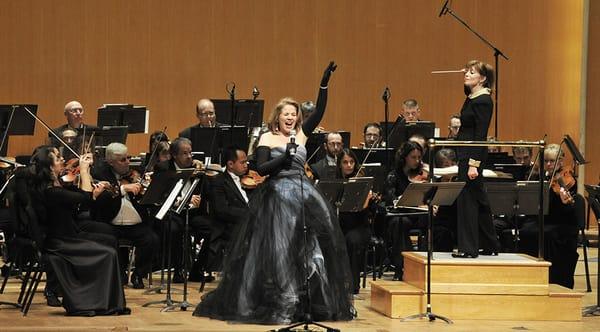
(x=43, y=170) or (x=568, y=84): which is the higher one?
(x=568, y=84)

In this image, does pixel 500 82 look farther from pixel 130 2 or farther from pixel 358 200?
pixel 358 200

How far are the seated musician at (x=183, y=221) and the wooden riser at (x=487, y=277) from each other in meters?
2.23

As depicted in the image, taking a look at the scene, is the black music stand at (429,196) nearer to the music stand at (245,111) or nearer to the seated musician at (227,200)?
the seated musician at (227,200)

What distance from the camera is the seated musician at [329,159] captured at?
28.6ft

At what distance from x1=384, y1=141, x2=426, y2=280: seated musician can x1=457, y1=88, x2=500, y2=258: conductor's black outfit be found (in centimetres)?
131

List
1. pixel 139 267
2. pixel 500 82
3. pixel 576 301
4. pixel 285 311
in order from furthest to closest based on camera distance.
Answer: pixel 500 82
pixel 139 267
pixel 576 301
pixel 285 311

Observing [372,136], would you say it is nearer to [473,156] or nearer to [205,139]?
[205,139]

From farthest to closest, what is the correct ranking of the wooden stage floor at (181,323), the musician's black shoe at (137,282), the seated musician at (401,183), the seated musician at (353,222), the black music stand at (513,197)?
the seated musician at (401,183) < the musician's black shoe at (137,282) < the seated musician at (353,222) < the black music stand at (513,197) < the wooden stage floor at (181,323)

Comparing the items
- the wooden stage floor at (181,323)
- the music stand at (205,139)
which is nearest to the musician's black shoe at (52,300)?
the wooden stage floor at (181,323)

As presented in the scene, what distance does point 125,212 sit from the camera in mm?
8500

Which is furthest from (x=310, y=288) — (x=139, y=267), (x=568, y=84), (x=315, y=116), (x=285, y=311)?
(x=568, y=84)

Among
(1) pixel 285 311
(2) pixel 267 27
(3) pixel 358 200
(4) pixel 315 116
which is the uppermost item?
(2) pixel 267 27

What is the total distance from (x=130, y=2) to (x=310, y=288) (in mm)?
6227

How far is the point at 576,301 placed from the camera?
7051 millimetres
